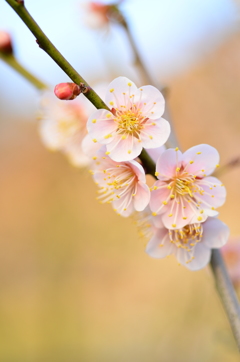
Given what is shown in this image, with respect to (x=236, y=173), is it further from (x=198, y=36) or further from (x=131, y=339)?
(x=131, y=339)

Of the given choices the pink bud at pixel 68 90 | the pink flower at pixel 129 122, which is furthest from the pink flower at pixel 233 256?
the pink bud at pixel 68 90

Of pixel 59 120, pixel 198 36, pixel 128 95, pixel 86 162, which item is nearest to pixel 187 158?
pixel 128 95

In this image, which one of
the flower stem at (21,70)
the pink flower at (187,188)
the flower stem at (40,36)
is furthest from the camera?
the flower stem at (21,70)

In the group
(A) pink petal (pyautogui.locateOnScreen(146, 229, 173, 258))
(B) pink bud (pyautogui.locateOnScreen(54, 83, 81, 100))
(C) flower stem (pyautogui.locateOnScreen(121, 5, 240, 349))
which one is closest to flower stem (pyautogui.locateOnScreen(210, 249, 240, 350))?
(C) flower stem (pyautogui.locateOnScreen(121, 5, 240, 349))

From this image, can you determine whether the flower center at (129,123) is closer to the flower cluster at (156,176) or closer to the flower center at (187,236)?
the flower cluster at (156,176)

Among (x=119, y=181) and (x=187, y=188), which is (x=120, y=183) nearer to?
(x=119, y=181)

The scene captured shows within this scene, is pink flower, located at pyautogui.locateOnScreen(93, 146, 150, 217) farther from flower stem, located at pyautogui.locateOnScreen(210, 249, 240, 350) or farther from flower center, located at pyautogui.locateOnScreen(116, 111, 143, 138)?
flower stem, located at pyautogui.locateOnScreen(210, 249, 240, 350)

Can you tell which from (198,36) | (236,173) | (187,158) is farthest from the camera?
(236,173)
